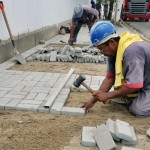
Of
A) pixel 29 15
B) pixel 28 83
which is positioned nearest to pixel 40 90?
pixel 28 83

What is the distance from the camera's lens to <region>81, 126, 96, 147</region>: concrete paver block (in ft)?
11.0

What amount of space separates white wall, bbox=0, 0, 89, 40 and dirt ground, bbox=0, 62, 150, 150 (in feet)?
12.5

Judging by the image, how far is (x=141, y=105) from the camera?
420 centimetres

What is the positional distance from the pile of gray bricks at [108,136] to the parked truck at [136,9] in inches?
940

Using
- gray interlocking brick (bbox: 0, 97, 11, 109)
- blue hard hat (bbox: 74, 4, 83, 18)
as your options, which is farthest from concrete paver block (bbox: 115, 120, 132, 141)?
blue hard hat (bbox: 74, 4, 83, 18)

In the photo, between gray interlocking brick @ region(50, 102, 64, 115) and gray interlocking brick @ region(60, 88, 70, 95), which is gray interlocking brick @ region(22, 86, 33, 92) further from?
gray interlocking brick @ region(50, 102, 64, 115)

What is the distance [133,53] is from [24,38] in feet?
17.9

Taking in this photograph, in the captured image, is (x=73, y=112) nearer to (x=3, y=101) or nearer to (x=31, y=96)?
(x=31, y=96)

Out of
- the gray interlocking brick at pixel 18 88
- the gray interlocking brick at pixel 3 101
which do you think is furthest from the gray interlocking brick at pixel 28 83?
the gray interlocking brick at pixel 3 101

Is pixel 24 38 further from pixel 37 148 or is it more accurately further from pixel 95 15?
pixel 37 148

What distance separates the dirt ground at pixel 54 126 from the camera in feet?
11.1

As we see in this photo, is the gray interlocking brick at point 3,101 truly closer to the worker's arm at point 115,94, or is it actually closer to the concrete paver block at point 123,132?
the worker's arm at point 115,94

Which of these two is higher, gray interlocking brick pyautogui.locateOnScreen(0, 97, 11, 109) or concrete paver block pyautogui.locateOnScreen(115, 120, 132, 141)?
concrete paver block pyautogui.locateOnScreen(115, 120, 132, 141)

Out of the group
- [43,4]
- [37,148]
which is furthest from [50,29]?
[37,148]
